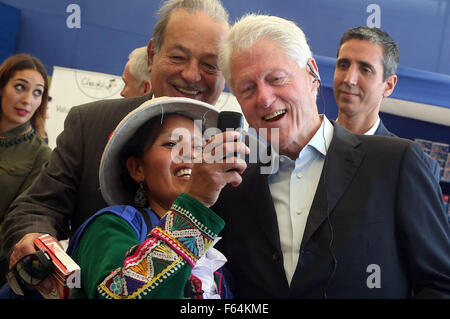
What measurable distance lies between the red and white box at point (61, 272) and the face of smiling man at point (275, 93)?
710 millimetres

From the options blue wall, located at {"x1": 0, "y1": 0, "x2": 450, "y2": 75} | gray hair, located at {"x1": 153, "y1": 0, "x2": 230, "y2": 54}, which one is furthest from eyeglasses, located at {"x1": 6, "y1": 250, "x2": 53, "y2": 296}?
blue wall, located at {"x1": 0, "y1": 0, "x2": 450, "y2": 75}

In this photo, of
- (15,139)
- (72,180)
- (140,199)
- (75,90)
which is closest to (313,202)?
(140,199)

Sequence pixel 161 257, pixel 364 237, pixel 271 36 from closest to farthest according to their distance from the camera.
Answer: pixel 161 257
pixel 364 237
pixel 271 36

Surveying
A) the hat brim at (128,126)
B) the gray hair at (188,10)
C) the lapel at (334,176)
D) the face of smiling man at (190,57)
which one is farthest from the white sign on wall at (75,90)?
the lapel at (334,176)

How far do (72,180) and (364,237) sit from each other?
1.09 metres

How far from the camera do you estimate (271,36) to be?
58.6 inches

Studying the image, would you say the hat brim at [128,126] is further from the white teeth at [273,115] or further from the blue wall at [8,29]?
the blue wall at [8,29]

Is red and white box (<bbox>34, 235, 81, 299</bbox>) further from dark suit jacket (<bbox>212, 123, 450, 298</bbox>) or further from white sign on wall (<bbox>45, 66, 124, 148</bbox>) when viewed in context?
white sign on wall (<bbox>45, 66, 124, 148</bbox>)

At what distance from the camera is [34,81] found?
347cm

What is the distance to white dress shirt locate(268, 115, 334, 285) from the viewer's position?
143cm

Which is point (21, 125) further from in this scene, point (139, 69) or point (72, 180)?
point (72, 180)

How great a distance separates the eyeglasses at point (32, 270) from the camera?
1175mm
